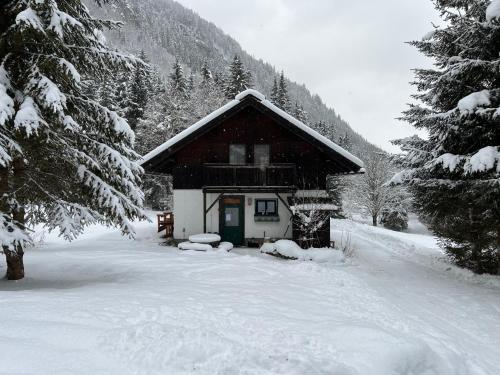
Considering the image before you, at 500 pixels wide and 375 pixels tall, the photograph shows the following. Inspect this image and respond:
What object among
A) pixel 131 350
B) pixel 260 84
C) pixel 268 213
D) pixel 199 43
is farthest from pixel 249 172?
pixel 199 43

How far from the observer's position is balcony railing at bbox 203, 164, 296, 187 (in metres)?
17.1

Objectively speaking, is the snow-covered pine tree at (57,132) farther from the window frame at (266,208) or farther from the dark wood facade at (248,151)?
the window frame at (266,208)

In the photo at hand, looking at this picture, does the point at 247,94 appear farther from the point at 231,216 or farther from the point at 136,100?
the point at 136,100

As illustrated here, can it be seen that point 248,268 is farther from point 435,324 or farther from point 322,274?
point 435,324

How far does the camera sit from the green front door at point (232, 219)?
58.3ft

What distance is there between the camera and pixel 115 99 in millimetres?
36406

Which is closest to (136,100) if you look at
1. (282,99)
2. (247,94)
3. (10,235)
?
(282,99)

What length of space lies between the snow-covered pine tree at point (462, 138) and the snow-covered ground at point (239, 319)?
170 centimetres

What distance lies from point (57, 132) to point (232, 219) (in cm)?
1083

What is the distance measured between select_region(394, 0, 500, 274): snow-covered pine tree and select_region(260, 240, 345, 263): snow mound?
3605 mm

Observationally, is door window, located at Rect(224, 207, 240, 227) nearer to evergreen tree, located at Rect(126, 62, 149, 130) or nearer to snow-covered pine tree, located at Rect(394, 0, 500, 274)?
snow-covered pine tree, located at Rect(394, 0, 500, 274)

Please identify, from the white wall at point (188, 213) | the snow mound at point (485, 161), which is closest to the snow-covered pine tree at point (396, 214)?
the white wall at point (188, 213)

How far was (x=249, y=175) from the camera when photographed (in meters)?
17.2

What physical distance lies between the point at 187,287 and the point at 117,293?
1703 millimetres
